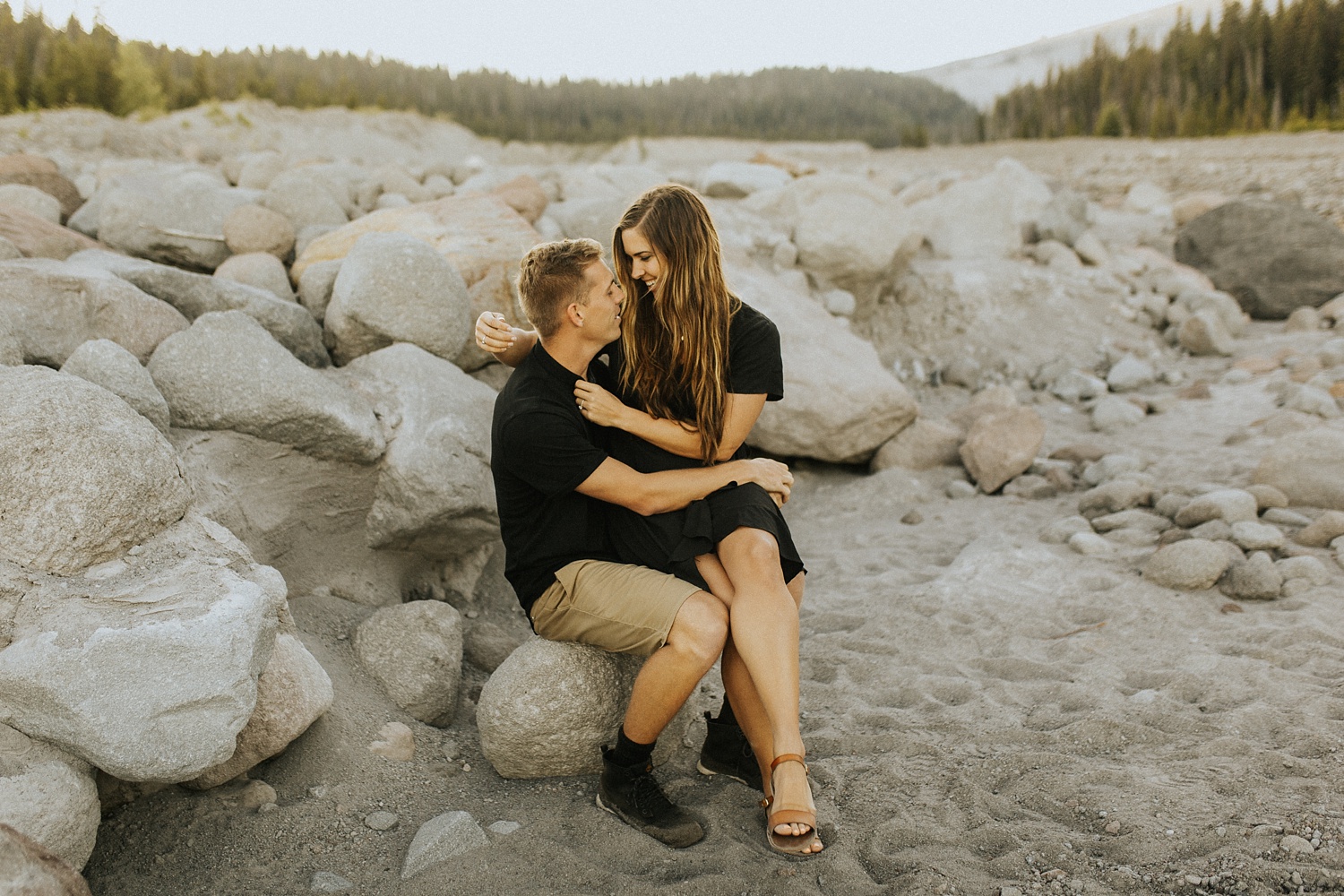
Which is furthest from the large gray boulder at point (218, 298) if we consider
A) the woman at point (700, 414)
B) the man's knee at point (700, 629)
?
the man's knee at point (700, 629)

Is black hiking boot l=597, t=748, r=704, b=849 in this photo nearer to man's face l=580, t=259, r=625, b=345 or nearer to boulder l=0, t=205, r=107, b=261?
man's face l=580, t=259, r=625, b=345

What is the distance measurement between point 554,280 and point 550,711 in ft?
5.04

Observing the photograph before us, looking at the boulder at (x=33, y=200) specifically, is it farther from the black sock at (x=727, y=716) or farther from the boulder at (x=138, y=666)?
the black sock at (x=727, y=716)

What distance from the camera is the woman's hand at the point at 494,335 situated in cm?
355

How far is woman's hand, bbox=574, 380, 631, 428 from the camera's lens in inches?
127

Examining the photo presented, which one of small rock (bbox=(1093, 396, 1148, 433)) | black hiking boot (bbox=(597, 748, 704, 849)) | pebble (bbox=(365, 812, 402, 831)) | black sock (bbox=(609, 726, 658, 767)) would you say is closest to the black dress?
black sock (bbox=(609, 726, 658, 767))

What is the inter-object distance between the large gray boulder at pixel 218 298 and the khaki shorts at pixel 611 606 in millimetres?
2204

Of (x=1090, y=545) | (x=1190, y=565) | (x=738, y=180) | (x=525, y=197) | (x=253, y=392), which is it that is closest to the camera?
(x=253, y=392)

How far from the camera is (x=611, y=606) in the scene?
3070 millimetres

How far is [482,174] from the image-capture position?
32.8 ft

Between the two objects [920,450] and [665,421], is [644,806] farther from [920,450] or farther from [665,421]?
[920,450]

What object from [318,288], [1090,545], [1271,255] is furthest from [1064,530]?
[1271,255]

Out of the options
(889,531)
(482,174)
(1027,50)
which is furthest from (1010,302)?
(1027,50)

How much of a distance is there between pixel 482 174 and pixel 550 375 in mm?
7463
